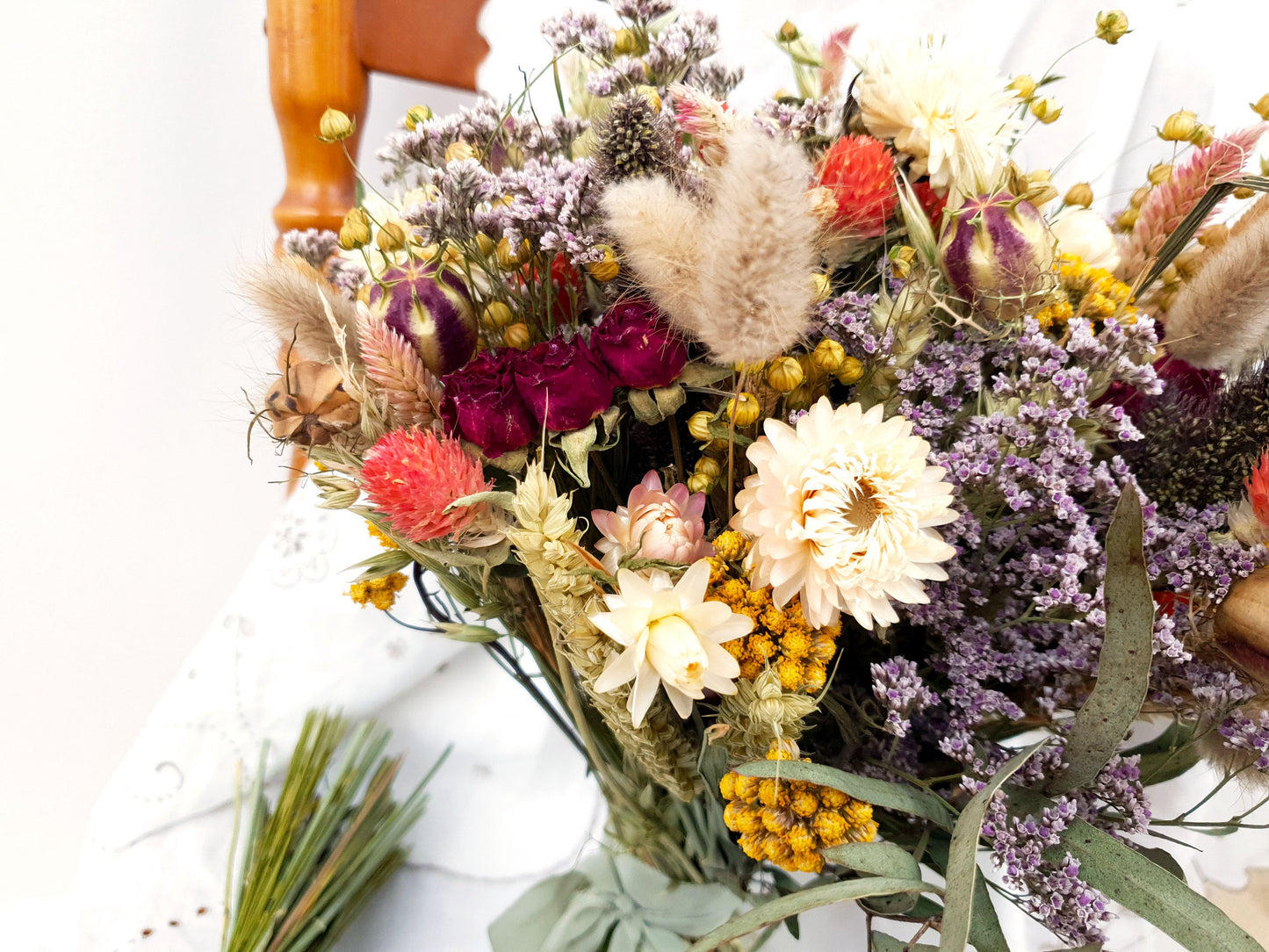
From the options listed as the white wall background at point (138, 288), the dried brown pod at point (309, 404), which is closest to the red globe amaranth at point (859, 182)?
the dried brown pod at point (309, 404)

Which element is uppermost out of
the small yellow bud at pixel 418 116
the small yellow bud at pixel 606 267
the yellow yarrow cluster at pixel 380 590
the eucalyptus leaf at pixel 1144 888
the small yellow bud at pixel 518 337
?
the small yellow bud at pixel 418 116

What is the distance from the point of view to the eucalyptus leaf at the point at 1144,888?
300 millimetres

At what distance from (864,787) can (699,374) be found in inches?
7.7

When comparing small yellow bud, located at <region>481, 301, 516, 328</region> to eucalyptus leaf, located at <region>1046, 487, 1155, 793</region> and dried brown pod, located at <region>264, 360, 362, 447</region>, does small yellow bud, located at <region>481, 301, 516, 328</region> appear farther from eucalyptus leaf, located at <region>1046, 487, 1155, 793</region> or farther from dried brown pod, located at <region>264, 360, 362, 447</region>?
eucalyptus leaf, located at <region>1046, 487, 1155, 793</region>

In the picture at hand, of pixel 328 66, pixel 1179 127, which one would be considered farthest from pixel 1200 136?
pixel 328 66

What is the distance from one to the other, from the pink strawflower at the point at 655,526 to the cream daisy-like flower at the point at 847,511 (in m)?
0.04

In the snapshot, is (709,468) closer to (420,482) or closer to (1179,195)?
(420,482)

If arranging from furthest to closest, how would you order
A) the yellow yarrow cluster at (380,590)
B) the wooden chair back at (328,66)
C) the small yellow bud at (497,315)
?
the wooden chair back at (328,66)
the yellow yarrow cluster at (380,590)
the small yellow bud at (497,315)

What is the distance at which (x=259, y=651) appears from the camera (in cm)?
75

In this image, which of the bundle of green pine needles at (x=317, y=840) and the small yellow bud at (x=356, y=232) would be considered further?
the bundle of green pine needles at (x=317, y=840)

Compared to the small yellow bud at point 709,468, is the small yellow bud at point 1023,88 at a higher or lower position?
higher

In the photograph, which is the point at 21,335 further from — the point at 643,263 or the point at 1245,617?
the point at 1245,617

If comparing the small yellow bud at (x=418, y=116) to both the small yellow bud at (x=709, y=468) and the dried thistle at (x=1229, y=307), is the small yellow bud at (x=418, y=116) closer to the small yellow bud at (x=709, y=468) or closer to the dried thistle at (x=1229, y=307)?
the small yellow bud at (x=709, y=468)

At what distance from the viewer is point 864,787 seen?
Answer: 0.34 meters
